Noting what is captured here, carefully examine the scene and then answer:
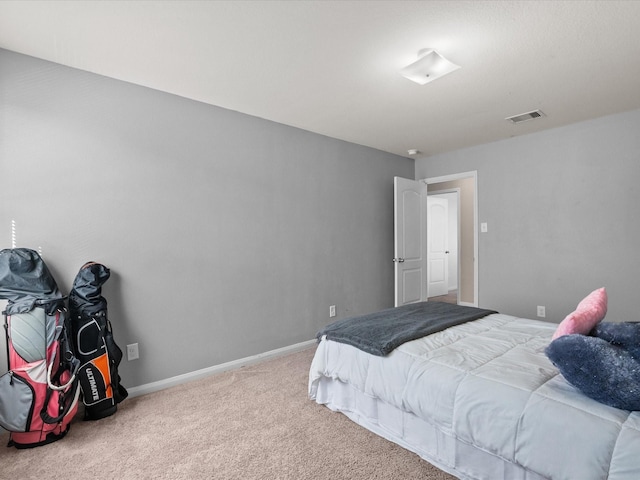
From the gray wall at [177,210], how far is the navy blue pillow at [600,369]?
8.30 ft

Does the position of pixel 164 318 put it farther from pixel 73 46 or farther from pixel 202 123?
pixel 73 46

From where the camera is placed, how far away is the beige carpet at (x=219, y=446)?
5.69 feet

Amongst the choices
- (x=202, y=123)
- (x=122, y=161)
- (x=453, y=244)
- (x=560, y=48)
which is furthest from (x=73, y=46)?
(x=453, y=244)

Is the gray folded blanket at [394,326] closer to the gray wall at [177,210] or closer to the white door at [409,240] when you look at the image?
the gray wall at [177,210]

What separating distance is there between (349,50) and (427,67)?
1.83 ft

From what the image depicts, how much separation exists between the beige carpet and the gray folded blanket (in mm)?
542

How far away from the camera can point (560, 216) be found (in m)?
3.71

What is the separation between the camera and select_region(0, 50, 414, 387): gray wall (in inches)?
89.5

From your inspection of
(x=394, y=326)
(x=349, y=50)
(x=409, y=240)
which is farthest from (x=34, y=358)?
(x=409, y=240)

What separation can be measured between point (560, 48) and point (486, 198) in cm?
234

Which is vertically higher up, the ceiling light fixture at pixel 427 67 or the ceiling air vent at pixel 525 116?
the ceiling air vent at pixel 525 116

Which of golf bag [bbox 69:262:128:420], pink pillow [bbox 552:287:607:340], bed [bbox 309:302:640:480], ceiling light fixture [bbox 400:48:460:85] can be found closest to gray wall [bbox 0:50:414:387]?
golf bag [bbox 69:262:128:420]

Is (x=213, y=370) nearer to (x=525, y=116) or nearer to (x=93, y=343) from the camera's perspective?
(x=93, y=343)

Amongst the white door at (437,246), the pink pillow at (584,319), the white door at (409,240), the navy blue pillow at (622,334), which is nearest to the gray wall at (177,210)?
the white door at (409,240)
